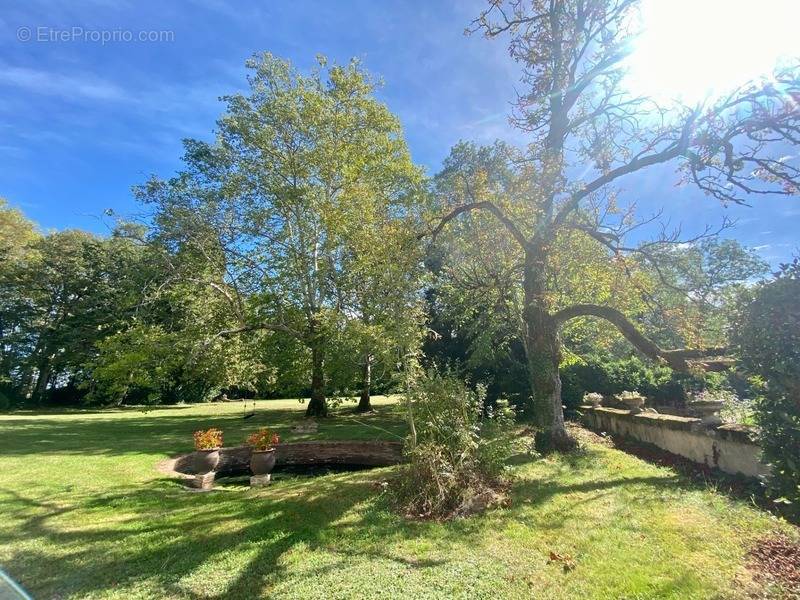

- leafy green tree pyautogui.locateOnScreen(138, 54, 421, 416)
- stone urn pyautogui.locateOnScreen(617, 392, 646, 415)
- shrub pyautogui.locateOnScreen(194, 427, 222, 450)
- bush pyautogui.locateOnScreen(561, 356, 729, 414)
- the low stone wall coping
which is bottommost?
shrub pyautogui.locateOnScreen(194, 427, 222, 450)

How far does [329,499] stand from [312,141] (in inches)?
536

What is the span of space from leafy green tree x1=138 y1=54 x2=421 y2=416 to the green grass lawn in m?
8.47

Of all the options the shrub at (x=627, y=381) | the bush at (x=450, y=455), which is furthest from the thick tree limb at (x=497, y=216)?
the shrub at (x=627, y=381)

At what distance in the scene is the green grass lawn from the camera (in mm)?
3441

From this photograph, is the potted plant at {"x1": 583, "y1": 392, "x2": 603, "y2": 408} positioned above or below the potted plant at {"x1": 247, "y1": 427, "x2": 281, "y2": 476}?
above

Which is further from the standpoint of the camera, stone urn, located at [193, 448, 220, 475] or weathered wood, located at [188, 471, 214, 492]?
stone urn, located at [193, 448, 220, 475]

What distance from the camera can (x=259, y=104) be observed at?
1580 centimetres

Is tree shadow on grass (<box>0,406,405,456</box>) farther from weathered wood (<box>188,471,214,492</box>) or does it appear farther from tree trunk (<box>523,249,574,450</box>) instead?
tree trunk (<box>523,249,574,450</box>)

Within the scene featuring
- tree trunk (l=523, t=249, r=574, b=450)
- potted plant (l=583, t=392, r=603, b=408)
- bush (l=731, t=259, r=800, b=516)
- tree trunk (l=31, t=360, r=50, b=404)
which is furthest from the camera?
tree trunk (l=31, t=360, r=50, b=404)

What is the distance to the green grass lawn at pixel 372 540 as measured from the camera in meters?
3.44

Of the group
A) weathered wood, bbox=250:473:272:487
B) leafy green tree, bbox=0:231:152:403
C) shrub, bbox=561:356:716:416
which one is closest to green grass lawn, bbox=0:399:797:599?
weathered wood, bbox=250:473:272:487

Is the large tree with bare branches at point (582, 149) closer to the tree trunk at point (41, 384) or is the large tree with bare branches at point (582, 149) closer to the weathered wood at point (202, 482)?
the weathered wood at point (202, 482)

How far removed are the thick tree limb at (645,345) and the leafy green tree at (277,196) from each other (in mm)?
7723

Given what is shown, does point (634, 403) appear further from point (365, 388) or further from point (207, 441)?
point (207, 441)
